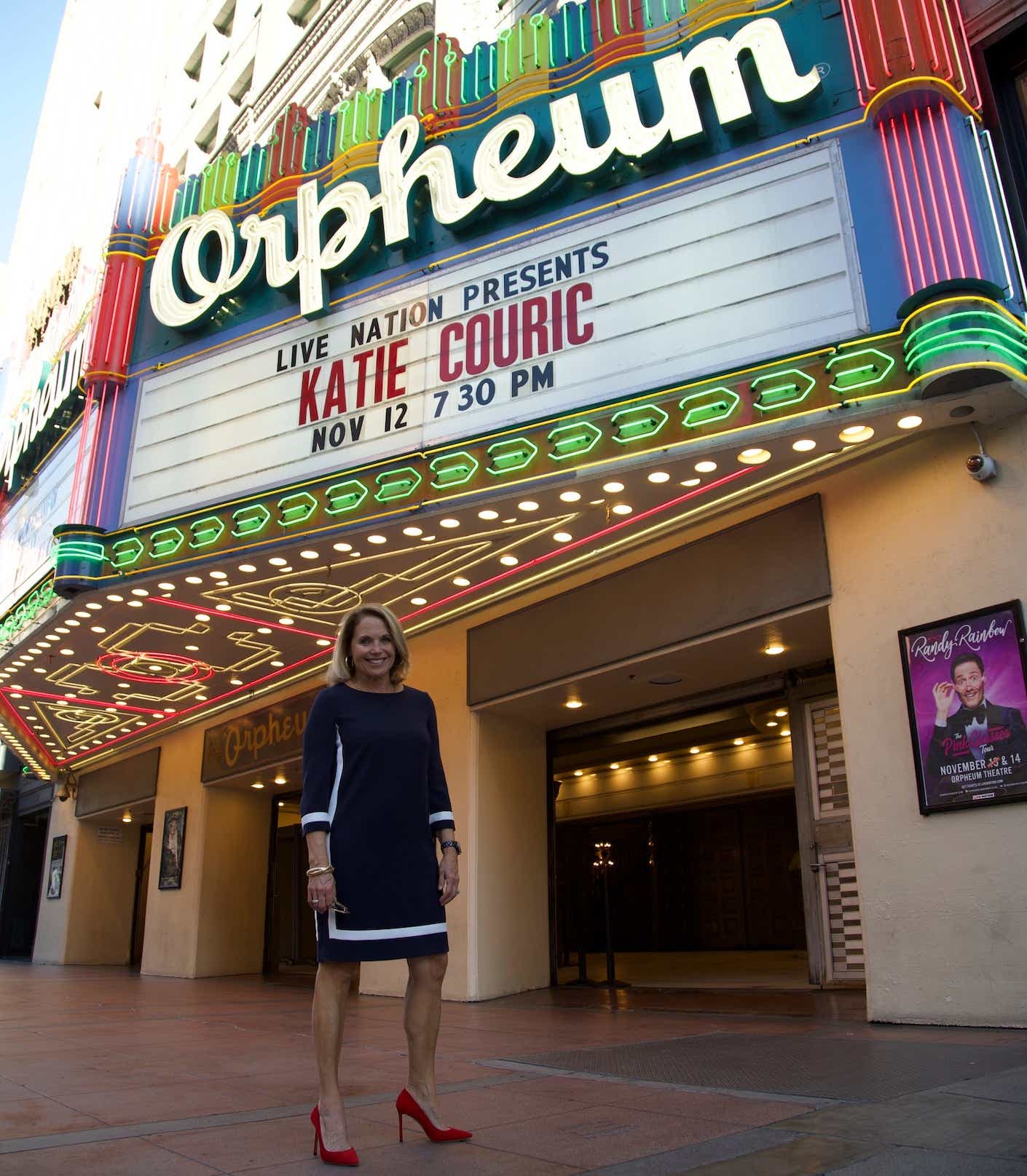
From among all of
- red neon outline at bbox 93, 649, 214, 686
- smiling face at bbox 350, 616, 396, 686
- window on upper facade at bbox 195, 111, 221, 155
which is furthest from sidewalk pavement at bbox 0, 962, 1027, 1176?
window on upper facade at bbox 195, 111, 221, 155

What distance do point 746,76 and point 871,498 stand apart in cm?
348

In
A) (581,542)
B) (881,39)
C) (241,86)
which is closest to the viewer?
(881,39)

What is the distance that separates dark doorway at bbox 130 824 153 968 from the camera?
20.6 m

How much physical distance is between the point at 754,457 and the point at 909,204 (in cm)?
195

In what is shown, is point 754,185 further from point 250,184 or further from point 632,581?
point 250,184

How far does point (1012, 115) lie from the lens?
7137 millimetres

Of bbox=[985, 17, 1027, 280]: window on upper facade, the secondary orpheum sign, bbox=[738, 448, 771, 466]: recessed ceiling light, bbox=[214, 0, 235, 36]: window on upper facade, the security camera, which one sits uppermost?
bbox=[214, 0, 235, 36]: window on upper facade

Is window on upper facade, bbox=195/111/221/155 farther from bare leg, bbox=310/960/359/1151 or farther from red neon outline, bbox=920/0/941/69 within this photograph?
bare leg, bbox=310/960/359/1151

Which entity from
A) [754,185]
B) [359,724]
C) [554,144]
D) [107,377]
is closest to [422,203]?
[554,144]

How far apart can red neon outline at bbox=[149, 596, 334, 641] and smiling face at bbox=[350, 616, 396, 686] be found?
22.2 feet

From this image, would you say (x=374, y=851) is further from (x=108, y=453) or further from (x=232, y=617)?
(x=108, y=453)

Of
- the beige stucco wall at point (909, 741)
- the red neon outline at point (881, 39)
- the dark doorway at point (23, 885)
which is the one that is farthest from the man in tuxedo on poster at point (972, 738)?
the dark doorway at point (23, 885)

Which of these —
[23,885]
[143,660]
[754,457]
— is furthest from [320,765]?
[23,885]

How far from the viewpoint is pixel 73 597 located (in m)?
9.34
